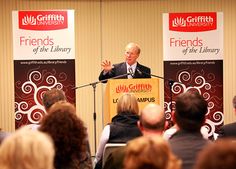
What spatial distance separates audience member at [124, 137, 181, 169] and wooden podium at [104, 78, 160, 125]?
396cm

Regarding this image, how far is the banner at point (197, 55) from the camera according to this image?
26.3 ft

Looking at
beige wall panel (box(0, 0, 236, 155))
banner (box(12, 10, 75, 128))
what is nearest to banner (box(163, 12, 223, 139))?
beige wall panel (box(0, 0, 236, 155))

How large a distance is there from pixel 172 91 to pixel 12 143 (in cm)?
629

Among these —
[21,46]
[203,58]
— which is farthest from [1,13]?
[203,58]

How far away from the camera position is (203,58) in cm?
811

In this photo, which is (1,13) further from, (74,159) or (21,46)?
(74,159)

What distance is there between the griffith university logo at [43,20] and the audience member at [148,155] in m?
5.80

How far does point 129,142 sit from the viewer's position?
2924 mm

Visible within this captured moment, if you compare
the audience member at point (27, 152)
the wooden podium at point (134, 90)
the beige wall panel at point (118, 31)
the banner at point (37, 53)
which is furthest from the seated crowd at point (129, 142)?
the beige wall panel at point (118, 31)

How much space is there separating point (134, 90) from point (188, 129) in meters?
3.05

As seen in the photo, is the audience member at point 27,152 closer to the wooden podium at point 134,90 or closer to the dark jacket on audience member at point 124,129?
the dark jacket on audience member at point 124,129

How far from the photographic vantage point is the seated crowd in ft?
6.73

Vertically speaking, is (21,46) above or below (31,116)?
above

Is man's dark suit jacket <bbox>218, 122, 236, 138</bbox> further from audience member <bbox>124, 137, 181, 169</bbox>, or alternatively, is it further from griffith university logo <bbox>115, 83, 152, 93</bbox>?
audience member <bbox>124, 137, 181, 169</bbox>
